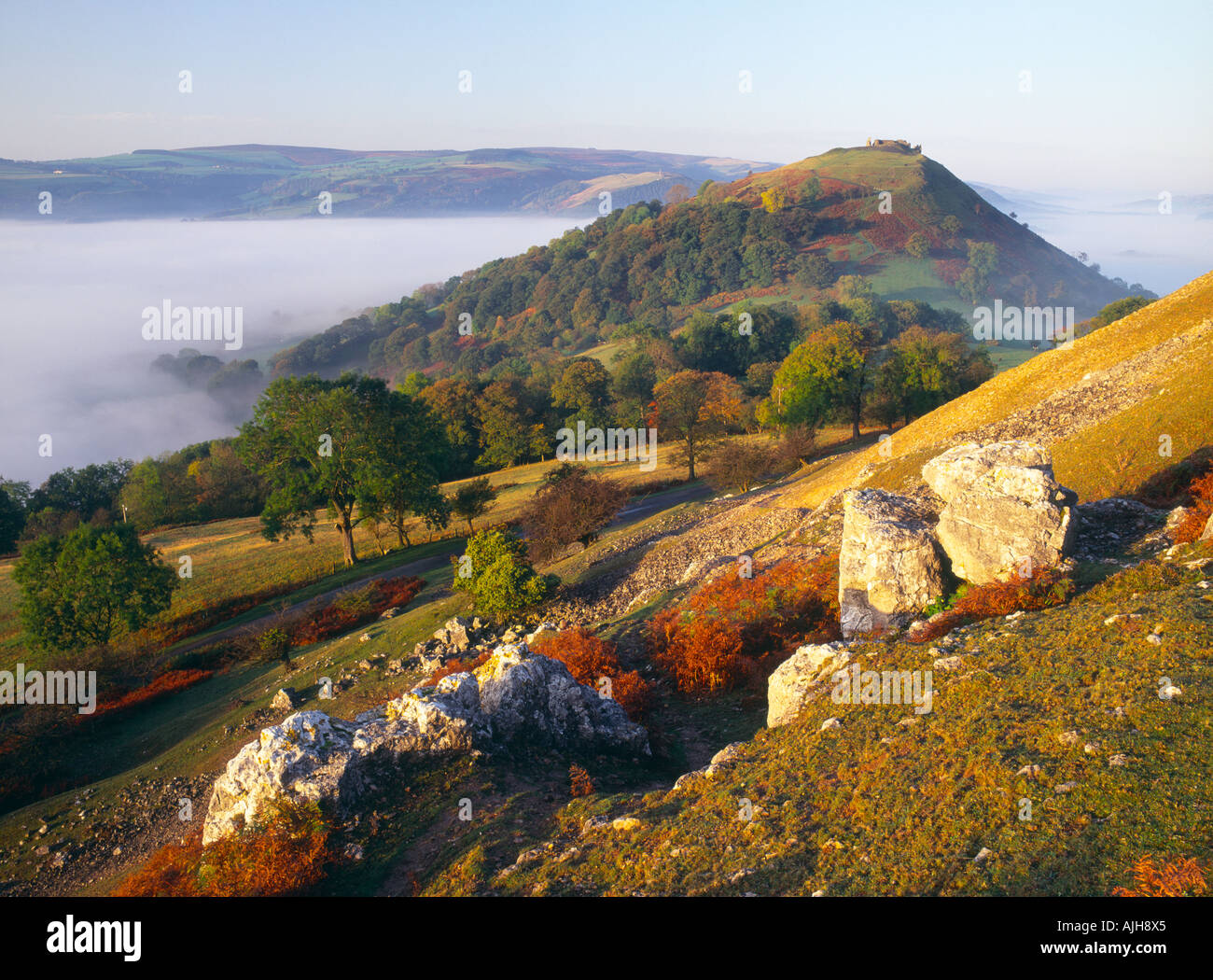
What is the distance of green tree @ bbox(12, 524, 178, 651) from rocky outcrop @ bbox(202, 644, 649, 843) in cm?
2425

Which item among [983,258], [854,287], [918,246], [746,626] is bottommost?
[746,626]

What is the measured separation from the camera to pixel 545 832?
11.9m

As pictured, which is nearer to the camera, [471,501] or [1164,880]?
[1164,880]

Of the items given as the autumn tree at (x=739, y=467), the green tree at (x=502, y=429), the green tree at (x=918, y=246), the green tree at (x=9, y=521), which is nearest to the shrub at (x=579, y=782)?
the autumn tree at (x=739, y=467)

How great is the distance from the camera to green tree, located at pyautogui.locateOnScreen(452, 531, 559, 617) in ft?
90.6

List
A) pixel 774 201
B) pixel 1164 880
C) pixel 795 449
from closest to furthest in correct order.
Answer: pixel 1164 880
pixel 795 449
pixel 774 201

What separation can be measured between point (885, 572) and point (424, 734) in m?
10.9

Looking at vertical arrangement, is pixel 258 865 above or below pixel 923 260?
below

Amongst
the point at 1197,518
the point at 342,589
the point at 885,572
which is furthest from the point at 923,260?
the point at 885,572

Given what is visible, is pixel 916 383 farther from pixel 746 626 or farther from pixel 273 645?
pixel 273 645

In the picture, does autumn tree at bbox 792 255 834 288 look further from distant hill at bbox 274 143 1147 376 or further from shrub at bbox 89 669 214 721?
shrub at bbox 89 669 214 721

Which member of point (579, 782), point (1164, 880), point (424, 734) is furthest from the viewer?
point (424, 734)

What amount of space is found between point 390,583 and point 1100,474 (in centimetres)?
3318

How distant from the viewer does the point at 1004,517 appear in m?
15.8
